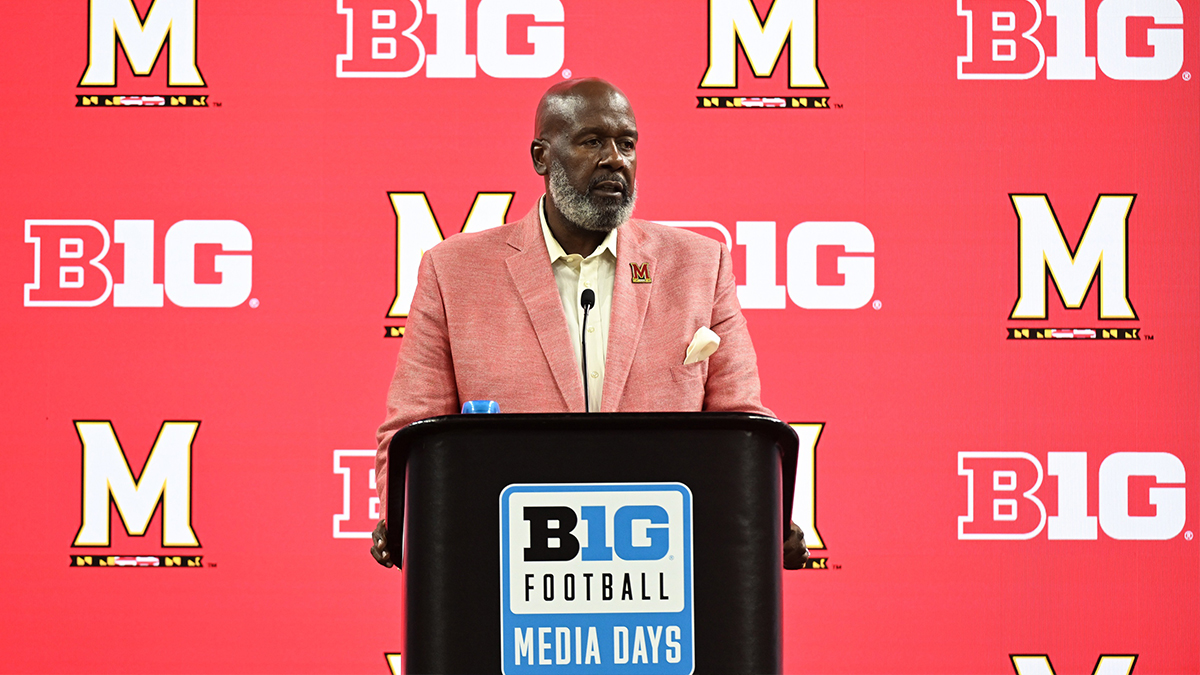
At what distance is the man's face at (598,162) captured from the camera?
83.0 inches

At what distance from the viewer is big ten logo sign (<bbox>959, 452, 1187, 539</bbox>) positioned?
292cm

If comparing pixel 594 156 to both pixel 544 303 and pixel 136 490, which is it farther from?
pixel 136 490

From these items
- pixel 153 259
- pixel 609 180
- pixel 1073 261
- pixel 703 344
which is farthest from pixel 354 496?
pixel 1073 261

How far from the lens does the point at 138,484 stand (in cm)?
292

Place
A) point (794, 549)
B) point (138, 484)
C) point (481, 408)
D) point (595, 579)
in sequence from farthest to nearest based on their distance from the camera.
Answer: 1. point (138, 484)
2. point (794, 549)
3. point (481, 408)
4. point (595, 579)

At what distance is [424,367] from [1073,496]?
68.8 inches

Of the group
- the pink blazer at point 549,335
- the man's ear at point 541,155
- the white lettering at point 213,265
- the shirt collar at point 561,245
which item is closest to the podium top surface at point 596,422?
the pink blazer at point 549,335

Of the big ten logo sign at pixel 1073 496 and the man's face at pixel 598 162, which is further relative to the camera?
the big ten logo sign at pixel 1073 496

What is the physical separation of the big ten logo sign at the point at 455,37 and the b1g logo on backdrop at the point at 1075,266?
4.13 ft

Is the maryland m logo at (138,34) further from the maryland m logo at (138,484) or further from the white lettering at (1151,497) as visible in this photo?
the white lettering at (1151,497)

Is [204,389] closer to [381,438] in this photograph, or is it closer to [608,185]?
[381,438]

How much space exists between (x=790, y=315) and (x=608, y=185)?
991 millimetres

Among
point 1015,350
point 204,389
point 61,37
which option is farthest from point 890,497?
point 61,37

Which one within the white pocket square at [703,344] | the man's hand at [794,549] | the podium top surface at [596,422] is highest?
the white pocket square at [703,344]
